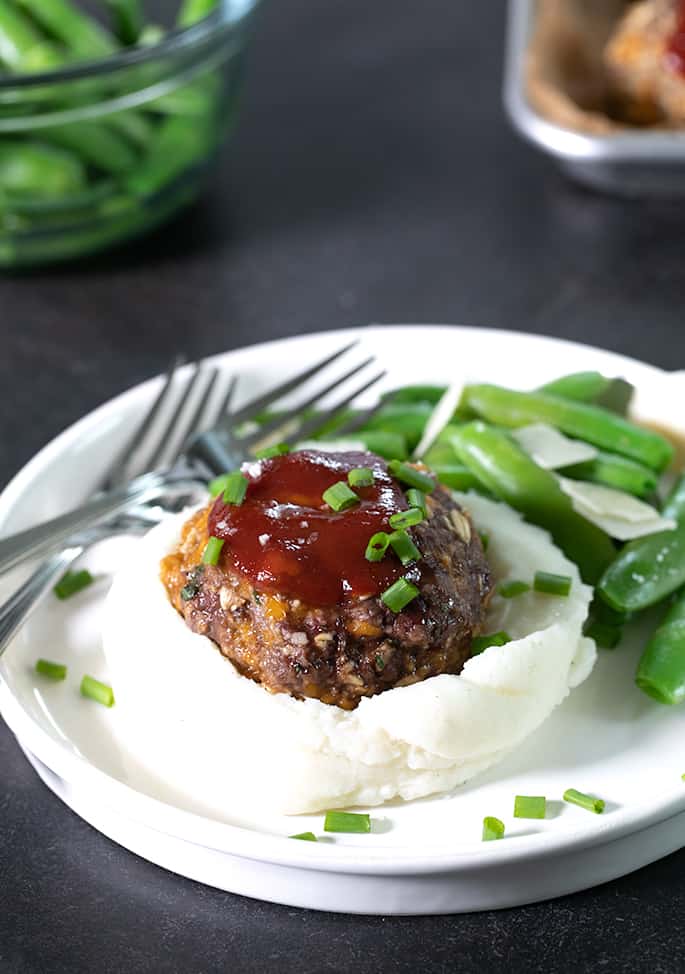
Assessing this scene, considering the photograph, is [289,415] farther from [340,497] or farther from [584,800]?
[584,800]

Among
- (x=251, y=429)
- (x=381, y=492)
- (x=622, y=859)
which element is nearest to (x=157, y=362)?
(x=251, y=429)

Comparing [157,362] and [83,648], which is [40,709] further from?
[157,362]

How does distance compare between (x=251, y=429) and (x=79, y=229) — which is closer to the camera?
(x=251, y=429)

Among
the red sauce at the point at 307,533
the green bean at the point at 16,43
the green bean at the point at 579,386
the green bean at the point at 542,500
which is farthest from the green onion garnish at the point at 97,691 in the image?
the green bean at the point at 16,43

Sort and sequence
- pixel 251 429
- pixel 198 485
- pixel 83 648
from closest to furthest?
pixel 83 648 → pixel 198 485 → pixel 251 429

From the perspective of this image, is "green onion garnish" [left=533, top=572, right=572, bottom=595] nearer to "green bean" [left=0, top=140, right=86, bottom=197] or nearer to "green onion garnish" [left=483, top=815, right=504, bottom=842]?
"green onion garnish" [left=483, top=815, right=504, bottom=842]

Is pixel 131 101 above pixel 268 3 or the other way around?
above

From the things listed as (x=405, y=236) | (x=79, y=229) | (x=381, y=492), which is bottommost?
(x=405, y=236)

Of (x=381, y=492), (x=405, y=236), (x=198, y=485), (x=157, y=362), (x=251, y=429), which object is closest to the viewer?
(x=381, y=492)

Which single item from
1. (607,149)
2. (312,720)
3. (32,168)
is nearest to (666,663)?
(312,720)
